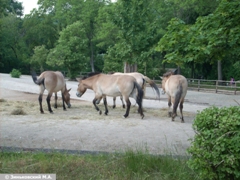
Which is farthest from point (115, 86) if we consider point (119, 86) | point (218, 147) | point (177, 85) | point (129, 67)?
point (129, 67)

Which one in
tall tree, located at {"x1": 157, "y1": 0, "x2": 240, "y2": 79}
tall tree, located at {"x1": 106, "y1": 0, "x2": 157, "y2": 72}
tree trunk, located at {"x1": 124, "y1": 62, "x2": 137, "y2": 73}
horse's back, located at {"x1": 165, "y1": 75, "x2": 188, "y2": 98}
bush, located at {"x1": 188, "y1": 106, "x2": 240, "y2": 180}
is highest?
tall tree, located at {"x1": 106, "y1": 0, "x2": 157, "y2": 72}

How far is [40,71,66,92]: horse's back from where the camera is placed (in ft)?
38.5

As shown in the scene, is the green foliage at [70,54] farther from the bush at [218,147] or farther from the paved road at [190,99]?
the bush at [218,147]

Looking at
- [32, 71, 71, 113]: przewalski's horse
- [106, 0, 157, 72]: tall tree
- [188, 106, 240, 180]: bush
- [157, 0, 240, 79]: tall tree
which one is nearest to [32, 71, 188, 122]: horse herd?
[32, 71, 71, 113]: przewalski's horse

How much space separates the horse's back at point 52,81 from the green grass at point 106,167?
7.00 metres

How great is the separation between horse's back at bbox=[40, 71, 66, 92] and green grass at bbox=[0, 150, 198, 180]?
7.00m

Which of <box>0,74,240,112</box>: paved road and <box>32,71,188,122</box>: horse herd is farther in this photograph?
<box>0,74,240,112</box>: paved road

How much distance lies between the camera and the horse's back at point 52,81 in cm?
1173

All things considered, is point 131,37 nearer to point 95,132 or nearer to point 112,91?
point 112,91

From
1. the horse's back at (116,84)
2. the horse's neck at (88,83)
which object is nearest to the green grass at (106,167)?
the horse's back at (116,84)

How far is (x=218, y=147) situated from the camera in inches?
143

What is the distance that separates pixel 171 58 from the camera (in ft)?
18.8

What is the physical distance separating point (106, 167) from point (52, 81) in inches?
313

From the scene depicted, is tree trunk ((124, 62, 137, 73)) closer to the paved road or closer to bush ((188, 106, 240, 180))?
the paved road
